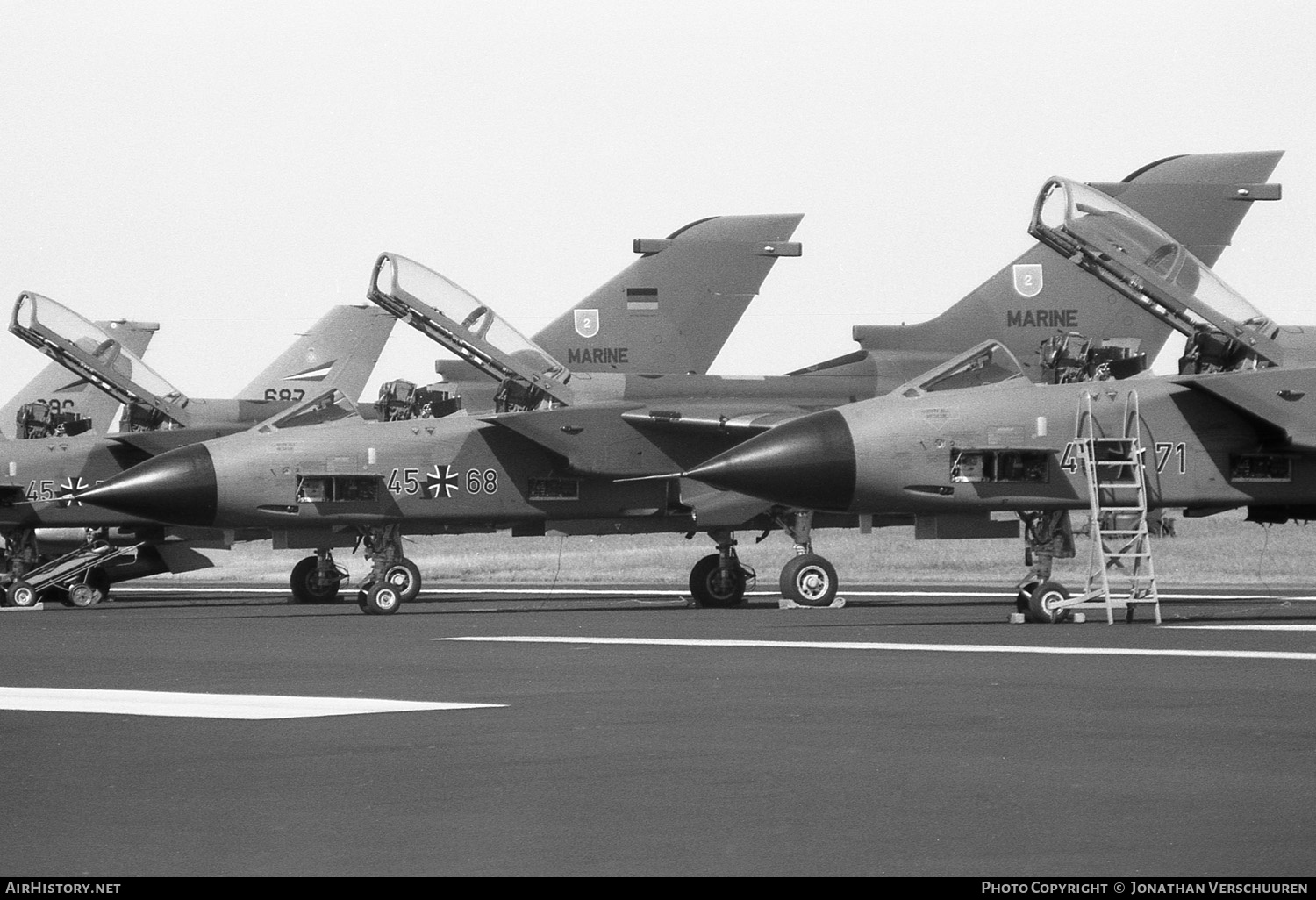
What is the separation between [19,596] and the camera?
26.5 metres

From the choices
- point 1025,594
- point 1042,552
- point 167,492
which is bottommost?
point 1025,594

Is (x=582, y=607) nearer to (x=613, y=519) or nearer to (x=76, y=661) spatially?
(x=613, y=519)

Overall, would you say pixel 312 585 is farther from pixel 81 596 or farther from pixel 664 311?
pixel 664 311

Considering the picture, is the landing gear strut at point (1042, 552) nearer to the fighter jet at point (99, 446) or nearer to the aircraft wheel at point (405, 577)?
the aircraft wheel at point (405, 577)

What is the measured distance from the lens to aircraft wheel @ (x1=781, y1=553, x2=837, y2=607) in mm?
20781

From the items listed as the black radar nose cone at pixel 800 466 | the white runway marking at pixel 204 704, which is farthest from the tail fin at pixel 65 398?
the white runway marking at pixel 204 704

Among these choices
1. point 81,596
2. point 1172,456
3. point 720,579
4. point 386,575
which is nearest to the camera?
point 1172,456

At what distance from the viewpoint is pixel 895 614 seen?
739 inches

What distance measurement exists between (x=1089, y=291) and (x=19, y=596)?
1537 cm

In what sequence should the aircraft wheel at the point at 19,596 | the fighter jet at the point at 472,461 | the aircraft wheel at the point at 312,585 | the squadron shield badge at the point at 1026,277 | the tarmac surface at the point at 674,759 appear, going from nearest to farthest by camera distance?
the tarmac surface at the point at 674,759 < the fighter jet at the point at 472,461 < the squadron shield badge at the point at 1026,277 < the aircraft wheel at the point at 19,596 < the aircraft wheel at the point at 312,585

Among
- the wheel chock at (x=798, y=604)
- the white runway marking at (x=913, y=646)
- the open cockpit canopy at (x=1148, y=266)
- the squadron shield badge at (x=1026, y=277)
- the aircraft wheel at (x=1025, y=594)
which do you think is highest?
Answer: the squadron shield badge at (x=1026, y=277)

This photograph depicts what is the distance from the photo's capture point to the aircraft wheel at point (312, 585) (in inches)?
1059

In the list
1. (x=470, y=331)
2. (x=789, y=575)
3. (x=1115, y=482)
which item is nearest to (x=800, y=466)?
(x=1115, y=482)

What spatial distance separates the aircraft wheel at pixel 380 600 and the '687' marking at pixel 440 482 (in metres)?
1.24
